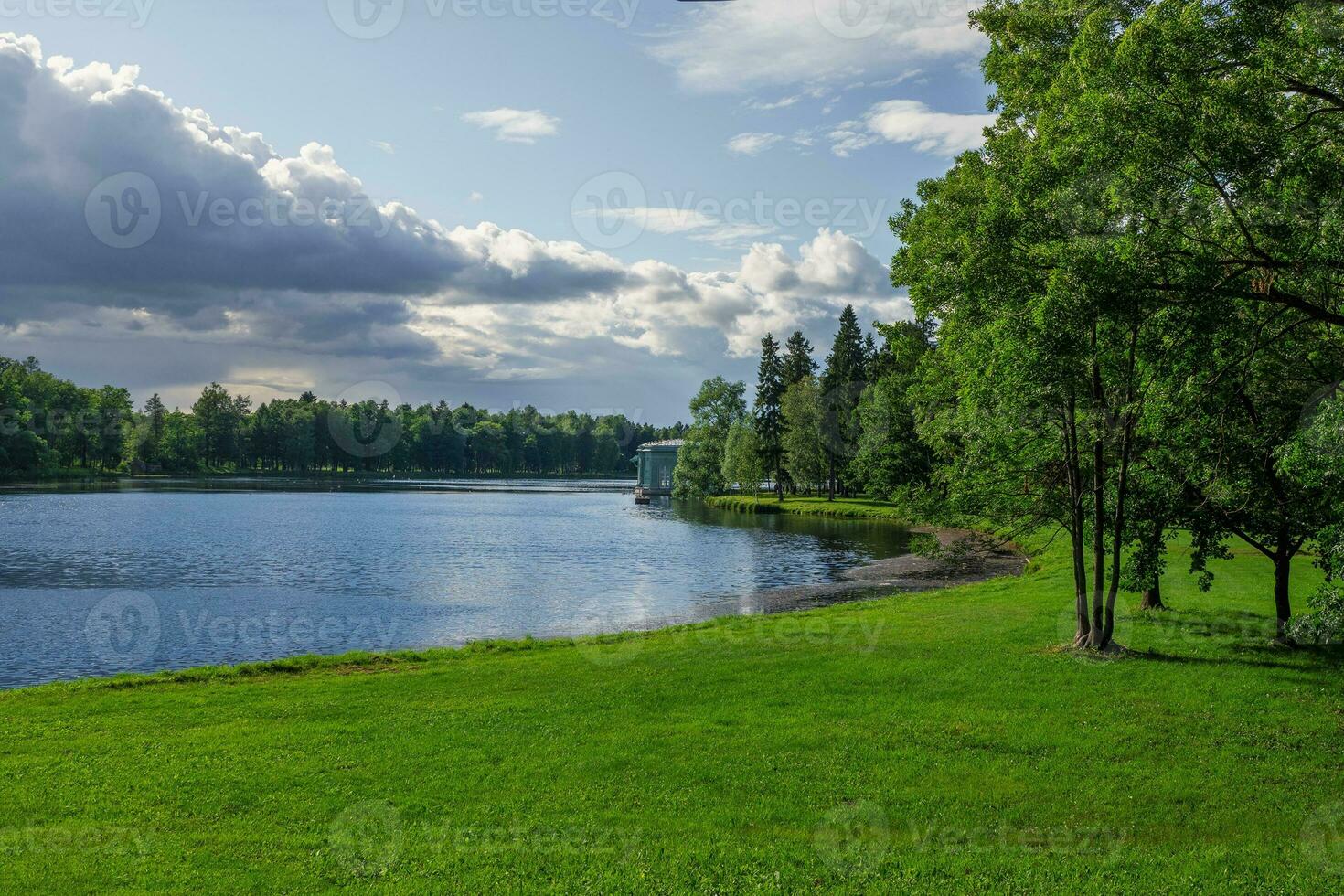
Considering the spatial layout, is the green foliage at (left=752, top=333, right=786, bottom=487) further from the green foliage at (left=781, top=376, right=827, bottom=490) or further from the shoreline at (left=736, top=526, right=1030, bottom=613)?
the shoreline at (left=736, top=526, right=1030, bottom=613)

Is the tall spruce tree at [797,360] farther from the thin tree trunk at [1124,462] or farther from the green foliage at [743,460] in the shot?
the thin tree trunk at [1124,462]

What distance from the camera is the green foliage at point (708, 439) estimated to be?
114 metres

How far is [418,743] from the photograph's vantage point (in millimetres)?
12625

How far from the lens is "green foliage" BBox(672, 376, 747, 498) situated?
113562 mm

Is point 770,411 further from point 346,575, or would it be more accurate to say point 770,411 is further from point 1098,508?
point 1098,508

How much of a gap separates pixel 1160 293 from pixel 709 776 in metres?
9.18

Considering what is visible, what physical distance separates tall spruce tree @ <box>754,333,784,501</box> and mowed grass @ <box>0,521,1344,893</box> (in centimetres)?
8005

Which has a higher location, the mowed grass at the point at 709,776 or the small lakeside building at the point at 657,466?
the small lakeside building at the point at 657,466

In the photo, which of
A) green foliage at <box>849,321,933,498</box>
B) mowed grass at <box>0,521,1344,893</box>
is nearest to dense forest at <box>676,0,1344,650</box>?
mowed grass at <box>0,521,1344,893</box>

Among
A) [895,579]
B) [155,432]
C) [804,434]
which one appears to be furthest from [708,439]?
[155,432]

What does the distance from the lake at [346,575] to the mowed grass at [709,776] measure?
8.84m

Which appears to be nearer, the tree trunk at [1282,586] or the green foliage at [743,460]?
the tree trunk at [1282,586]

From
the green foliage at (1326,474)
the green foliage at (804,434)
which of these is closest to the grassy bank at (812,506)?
the green foliage at (804,434)

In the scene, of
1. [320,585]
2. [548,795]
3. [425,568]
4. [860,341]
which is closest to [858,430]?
[860,341]
